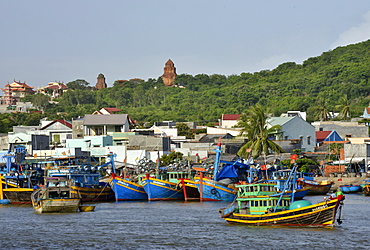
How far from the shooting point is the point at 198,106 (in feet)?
520

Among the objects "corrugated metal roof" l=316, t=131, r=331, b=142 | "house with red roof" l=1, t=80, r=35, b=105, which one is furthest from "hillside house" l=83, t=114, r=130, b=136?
"house with red roof" l=1, t=80, r=35, b=105

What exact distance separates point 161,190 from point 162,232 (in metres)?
18.5

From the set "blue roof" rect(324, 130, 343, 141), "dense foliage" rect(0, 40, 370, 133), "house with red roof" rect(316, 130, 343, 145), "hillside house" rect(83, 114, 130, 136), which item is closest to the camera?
"blue roof" rect(324, 130, 343, 141)

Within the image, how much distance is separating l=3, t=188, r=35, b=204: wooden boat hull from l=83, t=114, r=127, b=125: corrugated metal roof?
32.8 meters

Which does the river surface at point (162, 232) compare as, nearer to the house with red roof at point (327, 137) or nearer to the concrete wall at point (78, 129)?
the house with red roof at point (327, 137)

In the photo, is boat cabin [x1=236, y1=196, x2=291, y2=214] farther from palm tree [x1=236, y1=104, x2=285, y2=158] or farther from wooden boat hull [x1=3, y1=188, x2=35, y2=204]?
palm tree [x1=236, y1=104, x2=285, y2=158]

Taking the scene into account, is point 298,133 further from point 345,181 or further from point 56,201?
point 56,201

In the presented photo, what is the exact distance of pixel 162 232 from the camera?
3409 centimetres

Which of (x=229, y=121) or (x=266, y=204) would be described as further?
(x=229, y=121)

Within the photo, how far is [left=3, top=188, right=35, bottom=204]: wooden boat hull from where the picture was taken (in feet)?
167

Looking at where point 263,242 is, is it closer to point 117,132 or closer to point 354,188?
point 354,188

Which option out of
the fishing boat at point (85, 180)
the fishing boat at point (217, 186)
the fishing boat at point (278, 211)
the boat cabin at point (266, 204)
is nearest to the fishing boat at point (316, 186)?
the fishing boat at point (217, 186)

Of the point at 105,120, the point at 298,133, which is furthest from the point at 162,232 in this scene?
the point at 105,120

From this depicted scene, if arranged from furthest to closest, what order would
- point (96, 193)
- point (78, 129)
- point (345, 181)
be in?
point (78, 129)
point (345, 181)
point (96, 193)
